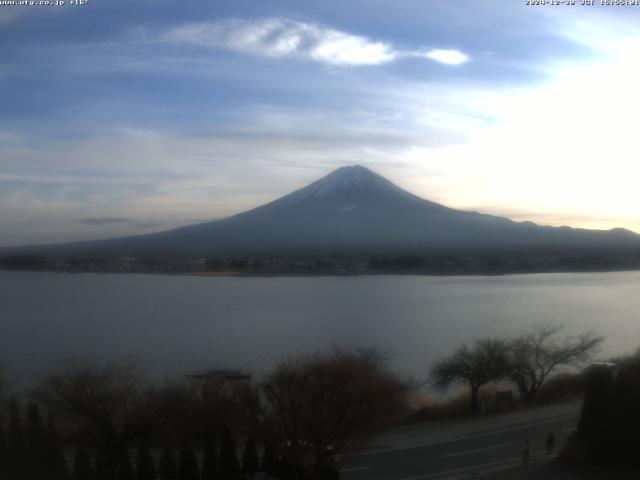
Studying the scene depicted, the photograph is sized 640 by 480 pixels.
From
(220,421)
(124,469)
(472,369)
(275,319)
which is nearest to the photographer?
(124,469)

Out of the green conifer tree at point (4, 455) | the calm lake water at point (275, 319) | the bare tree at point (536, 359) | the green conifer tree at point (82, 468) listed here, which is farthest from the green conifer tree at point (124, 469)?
the bare tree at point (536, 359)

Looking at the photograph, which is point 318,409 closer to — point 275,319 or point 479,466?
point 479,466

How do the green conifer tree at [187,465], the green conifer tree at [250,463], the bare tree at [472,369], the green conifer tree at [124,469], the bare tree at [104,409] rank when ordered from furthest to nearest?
the bare tree at [472,369], the bare tree at [104,409], the green conifer tree at [250,463], the green conifer tree at [187,465], the green conifer tree at [124,469]

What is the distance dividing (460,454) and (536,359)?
356cm

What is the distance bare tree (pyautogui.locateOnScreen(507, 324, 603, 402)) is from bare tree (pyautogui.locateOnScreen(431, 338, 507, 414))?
0.18m

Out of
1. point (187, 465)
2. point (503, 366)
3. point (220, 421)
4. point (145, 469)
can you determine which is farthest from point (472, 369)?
point (145, 469)

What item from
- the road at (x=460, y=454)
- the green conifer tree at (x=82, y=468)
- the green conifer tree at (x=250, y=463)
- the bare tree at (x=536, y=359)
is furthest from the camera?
the bare tree at (x=536, y=359)

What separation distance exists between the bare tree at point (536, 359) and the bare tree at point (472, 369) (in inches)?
6.9

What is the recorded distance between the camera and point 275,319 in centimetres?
1447

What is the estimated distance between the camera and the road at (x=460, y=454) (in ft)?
14.3

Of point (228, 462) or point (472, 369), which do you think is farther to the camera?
point (472, 369)

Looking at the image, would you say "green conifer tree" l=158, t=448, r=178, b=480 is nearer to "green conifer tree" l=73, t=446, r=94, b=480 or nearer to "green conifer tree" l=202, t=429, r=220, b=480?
"green conifer tree" l=202, t=429, r=220, b=480

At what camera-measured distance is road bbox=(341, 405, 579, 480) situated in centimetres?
436

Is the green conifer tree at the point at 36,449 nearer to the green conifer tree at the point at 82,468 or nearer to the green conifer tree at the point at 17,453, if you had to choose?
the green conifer tree at the point at 17,453
